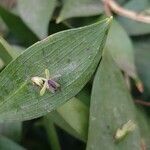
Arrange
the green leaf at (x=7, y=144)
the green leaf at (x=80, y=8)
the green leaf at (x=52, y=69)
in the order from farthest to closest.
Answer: the green leaf at (x=80, y=8) < the green leaf at (x=7, y=144) < the green leaf at (x=52, y=69)

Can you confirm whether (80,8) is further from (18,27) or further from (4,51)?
(4,51)

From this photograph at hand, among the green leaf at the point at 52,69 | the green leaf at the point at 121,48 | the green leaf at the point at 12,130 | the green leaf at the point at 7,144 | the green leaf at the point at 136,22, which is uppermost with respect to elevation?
the green leaf at the point at 52,69

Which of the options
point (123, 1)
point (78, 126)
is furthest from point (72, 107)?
point (123, 1)

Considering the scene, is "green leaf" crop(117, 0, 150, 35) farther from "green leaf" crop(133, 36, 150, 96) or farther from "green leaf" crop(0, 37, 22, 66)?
"green leaf" crop(0, 37, 22, 66)

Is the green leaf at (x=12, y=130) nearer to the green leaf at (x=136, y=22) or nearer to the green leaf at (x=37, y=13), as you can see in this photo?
the green leaf at (x=37, y=13)

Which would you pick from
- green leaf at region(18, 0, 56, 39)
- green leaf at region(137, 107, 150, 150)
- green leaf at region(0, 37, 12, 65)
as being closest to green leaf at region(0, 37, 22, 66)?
green leaf at region(0, 37, 12, 65)

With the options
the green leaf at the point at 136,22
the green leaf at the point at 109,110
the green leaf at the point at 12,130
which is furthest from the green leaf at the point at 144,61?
the green leaf at the point at 12,130
